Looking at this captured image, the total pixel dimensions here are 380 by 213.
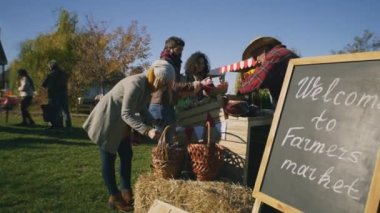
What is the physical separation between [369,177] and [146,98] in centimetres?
220

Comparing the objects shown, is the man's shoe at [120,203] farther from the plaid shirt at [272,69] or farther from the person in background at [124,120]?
the plaid shirt at [272,69]

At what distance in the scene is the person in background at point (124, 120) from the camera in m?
3.54

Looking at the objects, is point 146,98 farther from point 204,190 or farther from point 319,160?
point 319,160

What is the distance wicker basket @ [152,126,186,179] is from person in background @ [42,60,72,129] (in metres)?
7.25

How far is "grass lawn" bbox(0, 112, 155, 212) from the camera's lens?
4.30 meters

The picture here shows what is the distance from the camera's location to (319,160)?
7.86 feet

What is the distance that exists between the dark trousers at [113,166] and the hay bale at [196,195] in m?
0.39

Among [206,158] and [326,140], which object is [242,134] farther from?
[326,140]

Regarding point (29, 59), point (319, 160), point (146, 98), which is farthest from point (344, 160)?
point (29, 59)

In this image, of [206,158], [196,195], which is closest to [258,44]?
[206,158]

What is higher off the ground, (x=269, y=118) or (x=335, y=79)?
(x=335, y=79)

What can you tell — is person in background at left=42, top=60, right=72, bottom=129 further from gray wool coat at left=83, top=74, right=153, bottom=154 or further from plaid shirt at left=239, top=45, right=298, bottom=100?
plaid shirt at left=239, top=45, right=298, bottom=100

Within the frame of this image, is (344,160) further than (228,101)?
No

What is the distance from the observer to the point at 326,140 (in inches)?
94.0
